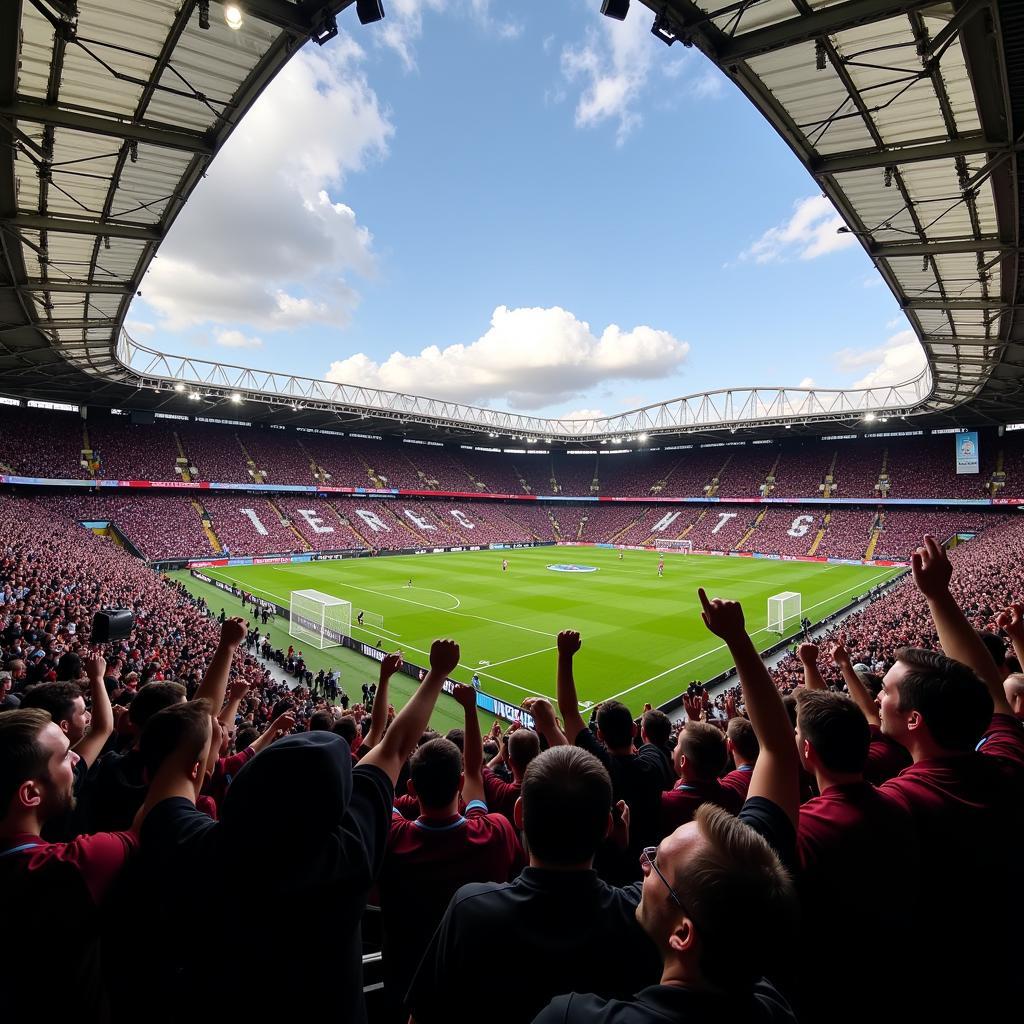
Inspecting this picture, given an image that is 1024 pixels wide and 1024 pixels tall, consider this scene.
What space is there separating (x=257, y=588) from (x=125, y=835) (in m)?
35.4

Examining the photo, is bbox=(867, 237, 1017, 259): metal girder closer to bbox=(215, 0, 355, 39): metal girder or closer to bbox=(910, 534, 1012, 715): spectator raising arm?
bbox=(215, 0, 355, 39): metal girder

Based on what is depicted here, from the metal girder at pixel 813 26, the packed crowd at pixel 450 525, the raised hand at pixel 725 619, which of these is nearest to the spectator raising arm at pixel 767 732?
the raised hand at pixel 725 619

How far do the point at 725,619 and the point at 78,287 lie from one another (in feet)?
75.8

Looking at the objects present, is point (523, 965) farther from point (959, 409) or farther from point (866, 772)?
point (959, 409)

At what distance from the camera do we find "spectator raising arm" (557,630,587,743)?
12.2ft

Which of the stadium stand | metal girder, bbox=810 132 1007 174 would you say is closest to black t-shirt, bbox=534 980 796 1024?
metal girder, bbox=810 132 1007 174

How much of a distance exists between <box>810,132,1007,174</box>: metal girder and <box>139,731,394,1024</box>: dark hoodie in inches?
594

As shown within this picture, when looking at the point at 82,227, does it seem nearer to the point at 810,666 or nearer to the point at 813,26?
the point at 813,26

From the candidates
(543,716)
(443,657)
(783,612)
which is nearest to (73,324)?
(443,657)

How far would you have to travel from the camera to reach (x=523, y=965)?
1.69 m

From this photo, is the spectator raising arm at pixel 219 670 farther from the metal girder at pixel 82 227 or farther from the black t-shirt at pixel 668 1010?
the metal girder at pixel 82 227

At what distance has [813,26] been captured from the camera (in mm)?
8422

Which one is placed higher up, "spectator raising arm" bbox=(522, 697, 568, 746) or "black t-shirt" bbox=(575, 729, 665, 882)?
"spectator raising arm" bbox=(522, 697, 568, 746)

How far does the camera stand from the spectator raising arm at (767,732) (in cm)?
217
